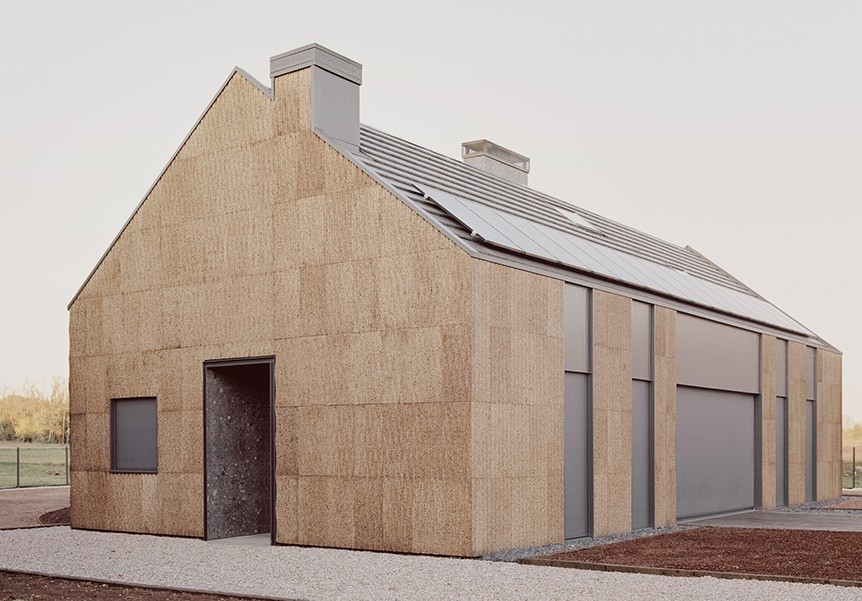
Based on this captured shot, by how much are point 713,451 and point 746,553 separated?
301 inches

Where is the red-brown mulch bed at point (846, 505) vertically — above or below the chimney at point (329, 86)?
below

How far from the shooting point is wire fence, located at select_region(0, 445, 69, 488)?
37.6m

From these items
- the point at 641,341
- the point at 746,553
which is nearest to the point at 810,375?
the point at 641,341

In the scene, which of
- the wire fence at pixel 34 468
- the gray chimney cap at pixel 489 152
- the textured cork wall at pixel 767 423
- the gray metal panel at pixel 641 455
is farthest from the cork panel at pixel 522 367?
the wire fence at pixel 34 468

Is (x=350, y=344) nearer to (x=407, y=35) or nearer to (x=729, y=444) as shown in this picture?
(x=407, y=35)

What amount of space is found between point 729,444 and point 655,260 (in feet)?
14.9

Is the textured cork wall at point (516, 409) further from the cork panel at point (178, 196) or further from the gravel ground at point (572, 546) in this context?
the cork panel at point (178, 196)

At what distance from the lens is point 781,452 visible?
25.1m

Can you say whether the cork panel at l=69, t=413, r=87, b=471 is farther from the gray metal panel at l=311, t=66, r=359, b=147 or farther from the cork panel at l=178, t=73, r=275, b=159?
the gray metal panel at l=311, t=66, r=359, b=147

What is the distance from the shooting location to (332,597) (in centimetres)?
1051

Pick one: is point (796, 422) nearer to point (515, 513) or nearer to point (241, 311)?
point (515, 513)

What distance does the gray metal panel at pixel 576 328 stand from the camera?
51.9 ft

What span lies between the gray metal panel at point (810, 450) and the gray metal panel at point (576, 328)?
1301 cm

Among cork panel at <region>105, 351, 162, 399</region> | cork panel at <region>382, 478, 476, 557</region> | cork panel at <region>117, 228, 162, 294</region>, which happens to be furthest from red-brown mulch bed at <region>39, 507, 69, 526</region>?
cork panel at <region>382, 478, 476, 557</region>
